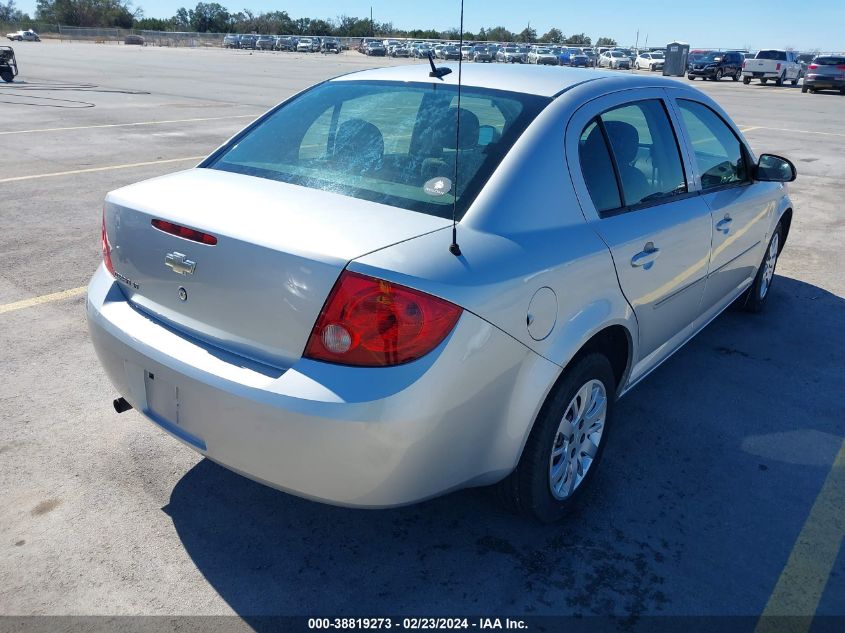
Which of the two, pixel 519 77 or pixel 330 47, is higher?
pixel 519 77

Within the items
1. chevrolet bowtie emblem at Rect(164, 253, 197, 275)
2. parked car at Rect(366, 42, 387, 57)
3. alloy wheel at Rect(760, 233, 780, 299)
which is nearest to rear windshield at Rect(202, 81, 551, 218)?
chevrolet bowtie emblem at Rect(164, 253, 197, 275)

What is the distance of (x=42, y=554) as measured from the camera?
269 centimetres

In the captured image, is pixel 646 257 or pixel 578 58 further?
pixel 578 58

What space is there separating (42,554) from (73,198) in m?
6.34

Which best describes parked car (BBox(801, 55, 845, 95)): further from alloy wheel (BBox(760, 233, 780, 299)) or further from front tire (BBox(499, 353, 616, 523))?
front tire (BBox(499, 353, 616, 523))

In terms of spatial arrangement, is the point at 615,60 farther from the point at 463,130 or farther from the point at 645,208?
the point at 463,130

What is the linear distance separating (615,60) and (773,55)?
39.6 feet

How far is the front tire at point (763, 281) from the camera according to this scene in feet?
17.1

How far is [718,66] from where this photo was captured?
131 ft

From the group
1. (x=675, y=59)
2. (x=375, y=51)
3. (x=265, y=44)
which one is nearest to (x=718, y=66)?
(x=675, y=59)

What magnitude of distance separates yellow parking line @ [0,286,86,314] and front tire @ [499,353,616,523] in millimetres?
3765

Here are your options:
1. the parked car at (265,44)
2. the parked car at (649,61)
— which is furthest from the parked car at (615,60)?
the parked car at (265,44)

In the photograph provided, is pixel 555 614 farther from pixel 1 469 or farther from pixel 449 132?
pixel 1 469

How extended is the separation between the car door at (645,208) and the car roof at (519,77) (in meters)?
0.11
